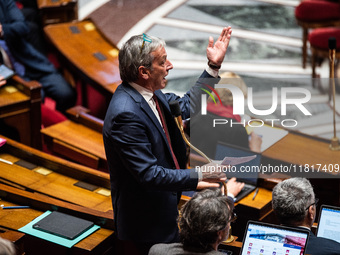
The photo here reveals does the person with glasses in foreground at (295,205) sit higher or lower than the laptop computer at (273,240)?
higher

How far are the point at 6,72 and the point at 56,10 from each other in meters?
0.94

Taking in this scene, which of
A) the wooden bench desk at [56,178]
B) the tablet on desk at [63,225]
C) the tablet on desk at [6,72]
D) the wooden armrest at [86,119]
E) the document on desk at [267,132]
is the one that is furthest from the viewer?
the tablet on desk at [6,72]

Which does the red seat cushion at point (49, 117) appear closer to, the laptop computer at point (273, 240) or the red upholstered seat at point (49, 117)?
the red upholstered seat at point (49, 117)

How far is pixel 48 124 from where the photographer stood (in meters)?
4.17

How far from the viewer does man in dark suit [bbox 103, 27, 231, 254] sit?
6.89 ft

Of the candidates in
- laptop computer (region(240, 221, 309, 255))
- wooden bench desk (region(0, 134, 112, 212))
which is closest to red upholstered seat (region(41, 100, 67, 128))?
wooden bench desk (region(0, 134, 112, 212))

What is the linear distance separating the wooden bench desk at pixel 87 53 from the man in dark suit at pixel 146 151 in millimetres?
1608

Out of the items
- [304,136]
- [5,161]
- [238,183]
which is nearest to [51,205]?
[5,161]

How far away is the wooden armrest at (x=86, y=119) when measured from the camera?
12.0ft

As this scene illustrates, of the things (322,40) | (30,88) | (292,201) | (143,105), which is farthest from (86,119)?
(322,40)

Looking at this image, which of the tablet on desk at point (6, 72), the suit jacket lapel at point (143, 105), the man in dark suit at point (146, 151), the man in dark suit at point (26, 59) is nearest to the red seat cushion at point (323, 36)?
the man in dark suit at point (26, 59)

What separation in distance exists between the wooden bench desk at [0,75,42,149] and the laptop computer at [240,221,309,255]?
6.49 ft

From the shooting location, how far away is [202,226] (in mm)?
1888

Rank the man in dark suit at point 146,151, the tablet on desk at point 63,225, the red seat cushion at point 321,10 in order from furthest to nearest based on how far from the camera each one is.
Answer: the red seat cushion at point 321,10
the tablet on desk at point 63,225
the man in dark suit at point 146,151
